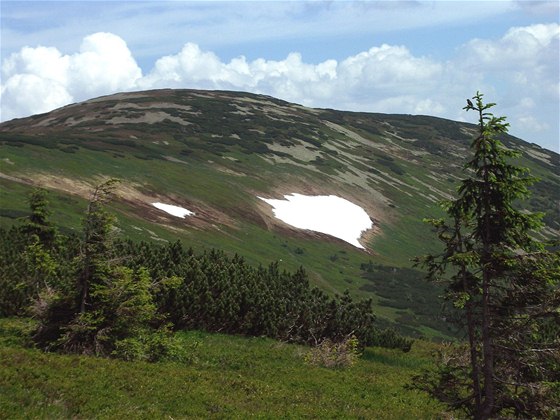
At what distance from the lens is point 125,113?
143m

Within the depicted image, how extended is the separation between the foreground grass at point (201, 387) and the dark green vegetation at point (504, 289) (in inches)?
189

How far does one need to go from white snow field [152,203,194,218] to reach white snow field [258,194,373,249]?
61.3 feet

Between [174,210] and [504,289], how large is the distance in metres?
58.4

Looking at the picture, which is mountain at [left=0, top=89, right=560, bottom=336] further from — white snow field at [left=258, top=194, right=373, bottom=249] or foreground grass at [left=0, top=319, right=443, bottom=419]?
foreground grass at [left=0, top=319, right=443, bottom=419]

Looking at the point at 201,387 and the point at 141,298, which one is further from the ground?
the point at 141,298

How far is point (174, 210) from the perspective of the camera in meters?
69.4

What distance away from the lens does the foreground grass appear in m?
15.0

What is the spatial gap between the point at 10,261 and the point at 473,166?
27016 mm

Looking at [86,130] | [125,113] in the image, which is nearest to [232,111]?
[125,113]

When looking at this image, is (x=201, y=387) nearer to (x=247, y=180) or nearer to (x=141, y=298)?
(x=141, y=298)

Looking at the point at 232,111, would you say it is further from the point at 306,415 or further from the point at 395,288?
the point at 306,415

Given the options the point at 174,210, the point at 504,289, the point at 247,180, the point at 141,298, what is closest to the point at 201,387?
the point at 141,298

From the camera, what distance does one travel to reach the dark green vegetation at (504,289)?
535 inches

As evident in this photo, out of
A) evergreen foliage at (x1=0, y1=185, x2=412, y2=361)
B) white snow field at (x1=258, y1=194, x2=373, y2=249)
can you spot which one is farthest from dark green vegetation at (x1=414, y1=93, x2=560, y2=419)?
white snow field at (x1=258, y1=194, x2=373, y2=249)
